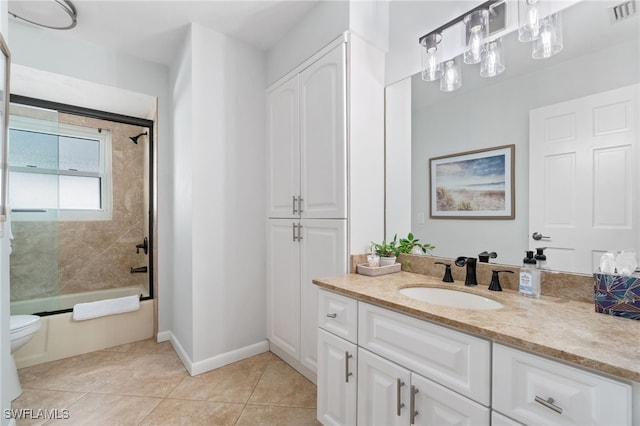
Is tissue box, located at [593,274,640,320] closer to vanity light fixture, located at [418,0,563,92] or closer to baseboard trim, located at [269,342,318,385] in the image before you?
vanity light fixture, located at [418,0,563,92]

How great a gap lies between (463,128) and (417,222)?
573 mm

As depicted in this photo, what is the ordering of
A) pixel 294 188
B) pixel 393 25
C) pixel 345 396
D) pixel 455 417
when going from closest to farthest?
pixel 455 417 → pixel 345 396 → pixel 393 25 → pixel 294 188

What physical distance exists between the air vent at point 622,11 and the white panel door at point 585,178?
0.27 metres

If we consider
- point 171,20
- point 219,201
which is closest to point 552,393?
point 219,201

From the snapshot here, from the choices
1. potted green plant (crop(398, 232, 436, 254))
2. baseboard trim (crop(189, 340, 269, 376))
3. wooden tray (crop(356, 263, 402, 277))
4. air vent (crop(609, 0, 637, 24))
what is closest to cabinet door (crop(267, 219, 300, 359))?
baseboard trim (crop(189, 340, 269, 376))

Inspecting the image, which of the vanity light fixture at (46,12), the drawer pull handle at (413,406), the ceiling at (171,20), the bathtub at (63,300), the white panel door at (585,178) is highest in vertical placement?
the ceiling at (171,20)

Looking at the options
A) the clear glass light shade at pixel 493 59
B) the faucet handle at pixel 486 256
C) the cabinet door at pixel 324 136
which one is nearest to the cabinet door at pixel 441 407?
the faucet handle at pixel 486 256

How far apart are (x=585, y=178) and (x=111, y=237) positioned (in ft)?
12.7

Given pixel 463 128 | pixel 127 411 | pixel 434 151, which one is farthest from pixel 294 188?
pixel 127 411

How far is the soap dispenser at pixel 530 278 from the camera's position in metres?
1.18

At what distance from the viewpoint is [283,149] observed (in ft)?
7.22

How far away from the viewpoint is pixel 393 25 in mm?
1851

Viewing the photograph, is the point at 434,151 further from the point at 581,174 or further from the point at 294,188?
the point at 294,188

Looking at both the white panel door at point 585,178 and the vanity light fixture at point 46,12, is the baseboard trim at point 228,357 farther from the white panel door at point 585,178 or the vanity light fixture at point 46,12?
the vanity light fixture at point 46,12
